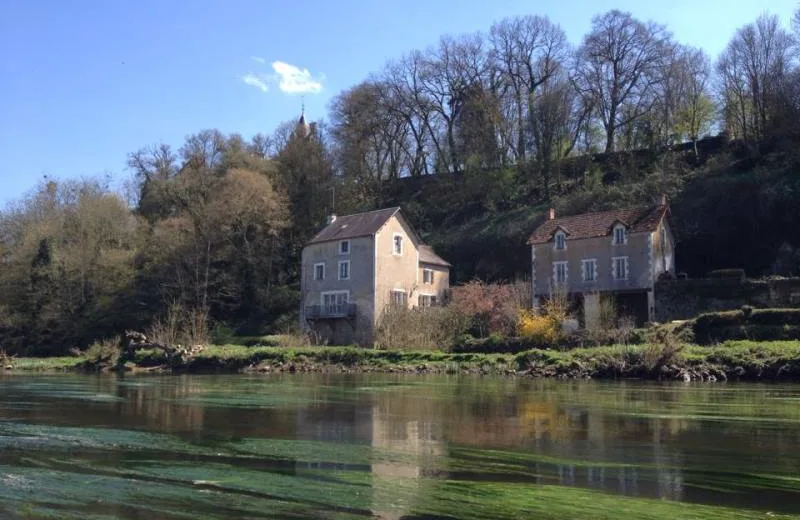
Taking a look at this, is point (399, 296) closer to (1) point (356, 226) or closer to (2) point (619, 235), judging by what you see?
(1) point (356, 226)

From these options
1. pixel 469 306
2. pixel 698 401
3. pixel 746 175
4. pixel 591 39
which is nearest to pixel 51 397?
pixel 698 401

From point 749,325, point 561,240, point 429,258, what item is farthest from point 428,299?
point 749,325

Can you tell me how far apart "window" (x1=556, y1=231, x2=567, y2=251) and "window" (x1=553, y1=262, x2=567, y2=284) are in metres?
1.05

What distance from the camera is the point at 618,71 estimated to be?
2515 inches

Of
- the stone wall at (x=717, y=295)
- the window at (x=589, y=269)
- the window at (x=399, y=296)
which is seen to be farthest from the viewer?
the window at (x=399, y=296)

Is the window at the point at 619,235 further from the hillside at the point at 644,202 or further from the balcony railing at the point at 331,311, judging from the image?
the balcony railing at the point at 331,311

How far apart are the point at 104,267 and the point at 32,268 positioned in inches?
211

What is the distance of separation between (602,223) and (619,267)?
3.41 m

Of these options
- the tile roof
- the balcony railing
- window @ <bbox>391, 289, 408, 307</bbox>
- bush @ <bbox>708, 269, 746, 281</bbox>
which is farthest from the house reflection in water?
the tile roof

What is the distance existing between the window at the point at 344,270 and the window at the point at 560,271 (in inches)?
585

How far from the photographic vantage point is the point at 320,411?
1709 cm

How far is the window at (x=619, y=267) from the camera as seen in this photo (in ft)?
147

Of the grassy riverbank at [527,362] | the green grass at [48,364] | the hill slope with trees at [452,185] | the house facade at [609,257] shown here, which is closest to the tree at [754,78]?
the hill slope with trees at [452,185]

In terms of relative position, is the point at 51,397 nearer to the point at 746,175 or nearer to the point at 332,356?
the point at 332,356
